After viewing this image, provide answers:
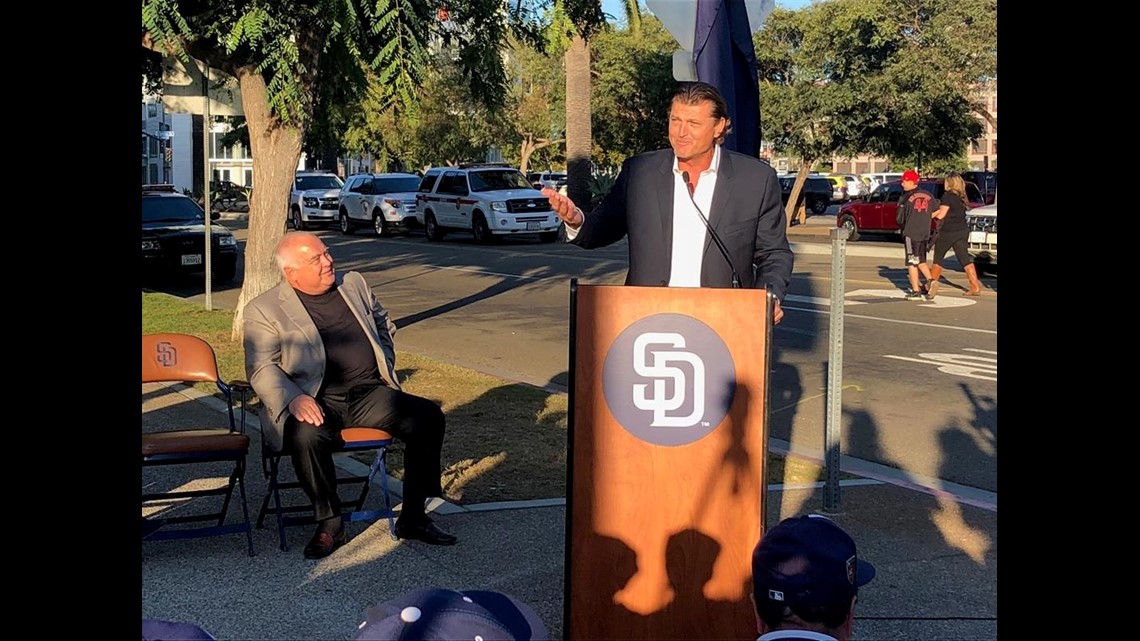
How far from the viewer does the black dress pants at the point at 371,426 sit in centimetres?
575

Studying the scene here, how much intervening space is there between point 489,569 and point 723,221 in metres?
1.92

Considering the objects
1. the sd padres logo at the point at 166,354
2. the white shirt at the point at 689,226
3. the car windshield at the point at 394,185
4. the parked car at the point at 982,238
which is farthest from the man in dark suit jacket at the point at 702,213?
the car windshield at the point at 394,185

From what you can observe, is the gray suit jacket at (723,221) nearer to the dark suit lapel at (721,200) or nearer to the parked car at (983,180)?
the dark suit lapel at (721,200)

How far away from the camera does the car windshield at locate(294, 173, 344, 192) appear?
4297cm

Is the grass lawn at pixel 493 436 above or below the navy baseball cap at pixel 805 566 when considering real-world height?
below

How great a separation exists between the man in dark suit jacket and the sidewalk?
1.45 m

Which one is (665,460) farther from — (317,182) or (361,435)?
(317,182)

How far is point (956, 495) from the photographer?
701cm

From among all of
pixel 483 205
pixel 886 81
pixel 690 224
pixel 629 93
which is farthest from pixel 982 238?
pixel 629 93

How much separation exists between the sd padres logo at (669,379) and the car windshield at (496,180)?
1120 inches

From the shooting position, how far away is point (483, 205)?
31391mm
